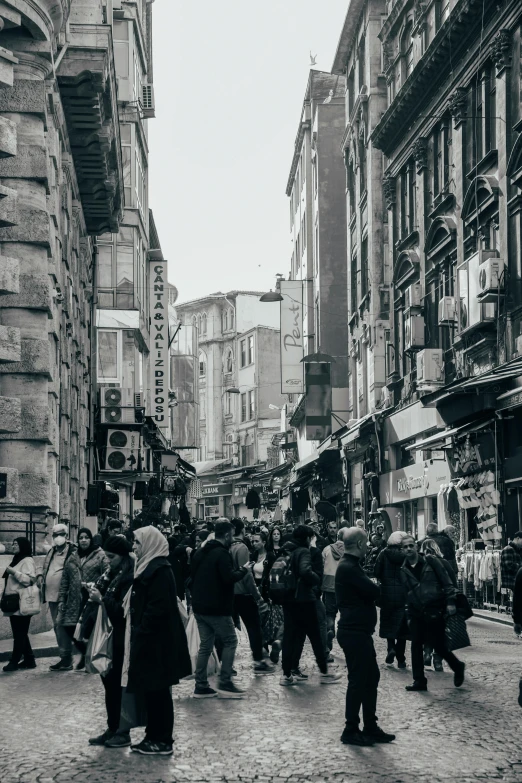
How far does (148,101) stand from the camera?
59.4m

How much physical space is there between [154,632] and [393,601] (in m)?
6.50

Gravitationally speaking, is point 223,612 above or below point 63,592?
below

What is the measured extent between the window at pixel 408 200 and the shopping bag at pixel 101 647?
1136 inches

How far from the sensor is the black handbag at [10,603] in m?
14.9

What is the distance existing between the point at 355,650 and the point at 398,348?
98.9 feet

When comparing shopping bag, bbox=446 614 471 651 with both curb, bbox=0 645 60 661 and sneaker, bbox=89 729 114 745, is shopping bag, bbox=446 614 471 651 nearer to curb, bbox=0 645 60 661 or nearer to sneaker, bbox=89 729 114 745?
sneaker, bbox=89 729 114 745

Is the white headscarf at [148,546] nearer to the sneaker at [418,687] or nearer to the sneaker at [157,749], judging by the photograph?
the sneaker at [157,749]

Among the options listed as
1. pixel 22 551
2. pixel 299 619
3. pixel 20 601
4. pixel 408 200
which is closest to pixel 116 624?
pixel 299 619

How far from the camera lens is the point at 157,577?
30.8 ft

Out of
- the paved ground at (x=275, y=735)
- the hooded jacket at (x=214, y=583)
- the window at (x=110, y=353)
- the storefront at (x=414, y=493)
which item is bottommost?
the paved ground at (x=275, y=735)

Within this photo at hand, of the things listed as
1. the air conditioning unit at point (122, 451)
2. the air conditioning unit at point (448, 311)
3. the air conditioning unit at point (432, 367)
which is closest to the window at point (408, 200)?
the air conditioning unit at point (432, 367)

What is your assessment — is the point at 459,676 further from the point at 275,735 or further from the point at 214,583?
the point at 275,735

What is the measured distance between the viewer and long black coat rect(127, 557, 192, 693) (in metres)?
9.26

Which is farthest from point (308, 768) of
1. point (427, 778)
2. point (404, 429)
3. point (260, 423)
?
point (260, 423)
